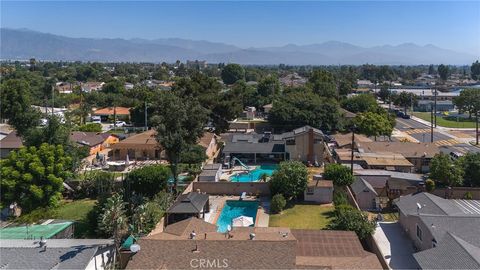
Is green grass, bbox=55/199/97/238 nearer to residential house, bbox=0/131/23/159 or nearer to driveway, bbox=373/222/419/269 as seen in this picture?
driveway, bbox=373/222/419/269

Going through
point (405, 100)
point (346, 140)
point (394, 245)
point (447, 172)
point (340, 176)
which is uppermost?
point (405, 100)

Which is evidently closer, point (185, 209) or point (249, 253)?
point (249, 253)

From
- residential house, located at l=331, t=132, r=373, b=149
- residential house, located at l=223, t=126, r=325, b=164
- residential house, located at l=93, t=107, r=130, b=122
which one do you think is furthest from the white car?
residential house, located at l=331, t=132, r=373, b=149

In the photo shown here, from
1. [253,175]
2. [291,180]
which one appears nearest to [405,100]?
[253,175]

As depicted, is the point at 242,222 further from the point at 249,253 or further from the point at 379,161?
the point at 379,161

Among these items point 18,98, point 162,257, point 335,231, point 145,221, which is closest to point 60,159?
point 145,221

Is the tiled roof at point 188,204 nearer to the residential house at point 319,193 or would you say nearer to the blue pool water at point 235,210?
the blue pool water at point 235,210

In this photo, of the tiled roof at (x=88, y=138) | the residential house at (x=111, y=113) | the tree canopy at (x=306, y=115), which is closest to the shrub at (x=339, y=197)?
the tree canopy at (x=306, y=115)
